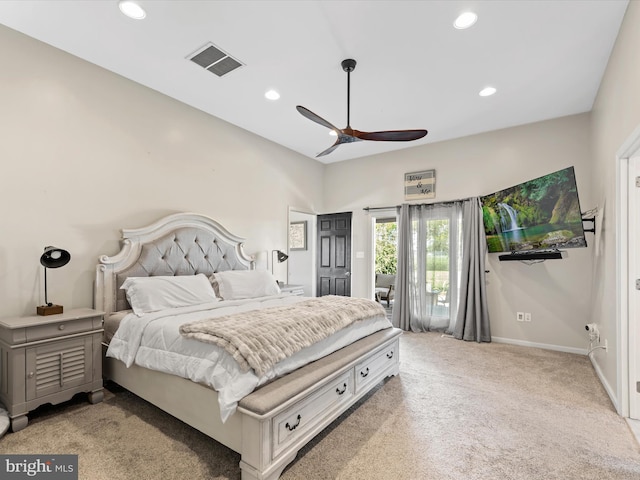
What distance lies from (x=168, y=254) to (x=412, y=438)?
9.30 ft

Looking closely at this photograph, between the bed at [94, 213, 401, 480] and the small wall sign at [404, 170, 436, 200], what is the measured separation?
265 centimetres

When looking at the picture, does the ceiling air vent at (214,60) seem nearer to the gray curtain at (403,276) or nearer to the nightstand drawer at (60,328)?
the nightstand drawer at (60,328)

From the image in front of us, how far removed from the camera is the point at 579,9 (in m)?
2.28

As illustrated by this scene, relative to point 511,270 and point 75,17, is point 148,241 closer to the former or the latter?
point 75,17

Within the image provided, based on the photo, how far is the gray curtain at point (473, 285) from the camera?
174 inches

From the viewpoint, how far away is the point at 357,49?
2748 mm

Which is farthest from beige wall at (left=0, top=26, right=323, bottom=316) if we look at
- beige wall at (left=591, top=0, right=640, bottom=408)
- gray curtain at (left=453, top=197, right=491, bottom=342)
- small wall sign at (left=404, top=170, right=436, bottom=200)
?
beige wall at (left=591, top=0, right=640, bottom=408)

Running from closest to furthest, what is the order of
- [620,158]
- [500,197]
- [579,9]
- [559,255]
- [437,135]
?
[579,9], [620,158], [559,255], [500,197], [437,135]

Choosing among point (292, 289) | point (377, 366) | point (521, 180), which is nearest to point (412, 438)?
point (377, 366)

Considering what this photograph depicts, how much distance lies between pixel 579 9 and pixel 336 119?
246cm

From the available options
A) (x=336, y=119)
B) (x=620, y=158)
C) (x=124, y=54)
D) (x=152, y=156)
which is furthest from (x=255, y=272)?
(x=620, y=158)

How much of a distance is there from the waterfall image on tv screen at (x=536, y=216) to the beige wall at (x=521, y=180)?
428 mm

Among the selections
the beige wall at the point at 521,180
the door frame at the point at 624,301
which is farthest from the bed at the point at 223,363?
the beige wall at the point at 521,180

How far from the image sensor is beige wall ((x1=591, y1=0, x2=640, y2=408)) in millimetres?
2207
